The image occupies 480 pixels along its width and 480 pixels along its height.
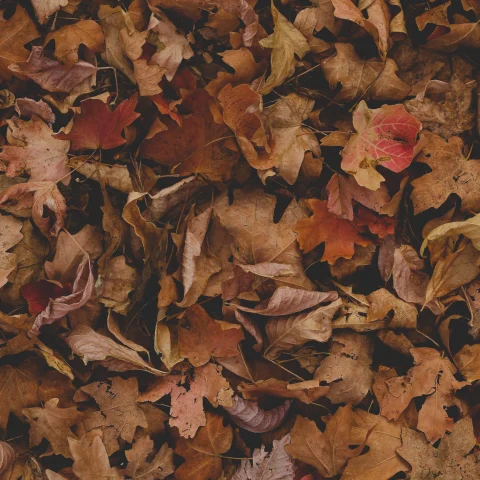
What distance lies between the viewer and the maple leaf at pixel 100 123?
2084 mm

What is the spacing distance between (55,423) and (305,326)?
955 millimetres

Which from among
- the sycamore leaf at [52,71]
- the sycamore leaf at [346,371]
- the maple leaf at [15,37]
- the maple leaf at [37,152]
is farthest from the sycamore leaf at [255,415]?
the maple leaf at [15,37]

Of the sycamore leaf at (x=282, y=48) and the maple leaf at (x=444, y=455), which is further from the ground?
the sycamore leaf at (x=282, y=48)

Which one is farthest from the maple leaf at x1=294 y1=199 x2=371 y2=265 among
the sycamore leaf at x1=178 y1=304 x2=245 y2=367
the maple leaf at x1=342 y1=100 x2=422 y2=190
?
the sycamore leaf at x1=178 y1=304 x2=245 y2=367

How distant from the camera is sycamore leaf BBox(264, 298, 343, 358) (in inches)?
82.1

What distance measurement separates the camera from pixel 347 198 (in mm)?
2105

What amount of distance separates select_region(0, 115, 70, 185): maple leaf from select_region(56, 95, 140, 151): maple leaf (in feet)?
0.23

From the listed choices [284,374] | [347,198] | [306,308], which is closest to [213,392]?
[284,374]

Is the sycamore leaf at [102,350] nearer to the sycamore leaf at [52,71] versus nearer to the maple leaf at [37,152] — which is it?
the maple leaf at [37,152]

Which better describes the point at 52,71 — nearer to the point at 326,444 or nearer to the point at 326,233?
the point at 326,233

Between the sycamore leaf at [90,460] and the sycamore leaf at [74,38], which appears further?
the sycamore leaf at [74,38]

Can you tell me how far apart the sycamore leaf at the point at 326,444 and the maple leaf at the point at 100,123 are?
123 cm

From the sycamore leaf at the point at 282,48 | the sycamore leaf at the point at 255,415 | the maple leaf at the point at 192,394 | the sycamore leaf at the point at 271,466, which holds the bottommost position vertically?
the sycamore leaf at the point at 271,466

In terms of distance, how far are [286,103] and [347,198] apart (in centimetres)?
42
